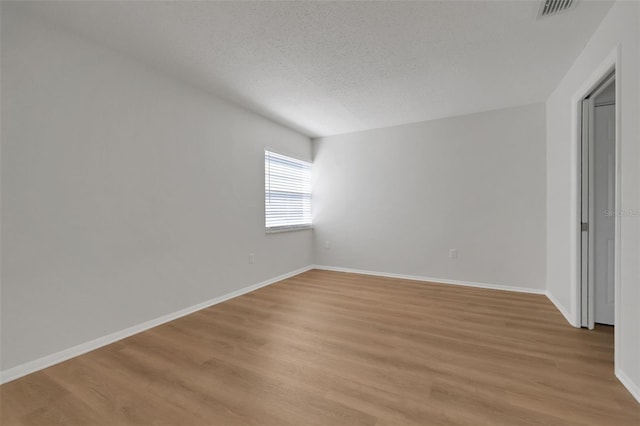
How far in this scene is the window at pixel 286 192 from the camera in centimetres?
430

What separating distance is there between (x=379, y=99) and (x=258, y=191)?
210 cm

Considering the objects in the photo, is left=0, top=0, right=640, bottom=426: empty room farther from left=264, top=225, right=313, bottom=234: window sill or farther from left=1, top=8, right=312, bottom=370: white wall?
left=264, top=225, right=313, bottom=234: window sill

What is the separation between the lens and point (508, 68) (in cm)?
274

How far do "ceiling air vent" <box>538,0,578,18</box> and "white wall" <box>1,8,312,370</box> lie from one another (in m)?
3.21

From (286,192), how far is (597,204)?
12.6ft

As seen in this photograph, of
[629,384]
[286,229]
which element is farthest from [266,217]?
[629,384]

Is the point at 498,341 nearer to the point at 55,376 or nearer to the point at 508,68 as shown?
the point at 508,68

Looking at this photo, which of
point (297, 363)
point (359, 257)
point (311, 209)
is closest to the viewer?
point (297, 363)

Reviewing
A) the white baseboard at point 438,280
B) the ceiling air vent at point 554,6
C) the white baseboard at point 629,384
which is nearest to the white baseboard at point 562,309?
the white baseboard at point 438,280

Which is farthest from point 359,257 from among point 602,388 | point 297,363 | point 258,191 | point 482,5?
point 482,5

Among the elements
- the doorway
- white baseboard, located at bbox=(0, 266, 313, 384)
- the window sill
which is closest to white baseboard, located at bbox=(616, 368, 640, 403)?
the doorway

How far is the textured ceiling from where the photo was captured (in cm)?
195

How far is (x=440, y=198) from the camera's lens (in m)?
4.24

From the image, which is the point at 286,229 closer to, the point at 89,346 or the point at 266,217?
the point at 266,217
